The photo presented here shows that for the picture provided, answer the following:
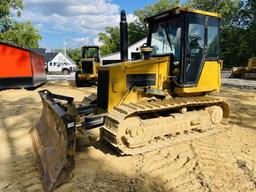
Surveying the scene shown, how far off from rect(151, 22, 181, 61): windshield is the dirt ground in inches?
79.7

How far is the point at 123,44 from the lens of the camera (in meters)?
6.19

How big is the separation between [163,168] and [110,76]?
203 centimetres

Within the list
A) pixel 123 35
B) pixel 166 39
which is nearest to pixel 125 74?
pixel 123 35

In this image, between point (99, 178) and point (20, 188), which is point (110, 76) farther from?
A: point (20, 188)

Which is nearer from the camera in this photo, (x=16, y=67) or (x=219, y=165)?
(x=219, y=165)

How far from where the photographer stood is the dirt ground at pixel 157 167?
13.6ft

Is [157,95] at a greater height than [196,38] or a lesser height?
lesser

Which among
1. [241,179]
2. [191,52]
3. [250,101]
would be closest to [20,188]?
[241,179]

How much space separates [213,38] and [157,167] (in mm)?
3357

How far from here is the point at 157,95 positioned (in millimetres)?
6004

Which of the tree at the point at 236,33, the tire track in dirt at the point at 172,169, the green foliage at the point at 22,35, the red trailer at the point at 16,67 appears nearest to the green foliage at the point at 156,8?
the tree at the point at 236,33

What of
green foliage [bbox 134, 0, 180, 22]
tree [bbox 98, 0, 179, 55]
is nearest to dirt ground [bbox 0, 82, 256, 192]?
tree [bbox 98, 0, 179, 55]

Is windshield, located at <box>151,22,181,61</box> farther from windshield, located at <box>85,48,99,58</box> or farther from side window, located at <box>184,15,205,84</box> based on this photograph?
windshield, located at <box>85,48,99,58</box>

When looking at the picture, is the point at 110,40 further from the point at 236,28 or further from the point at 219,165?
the point at 219,165
